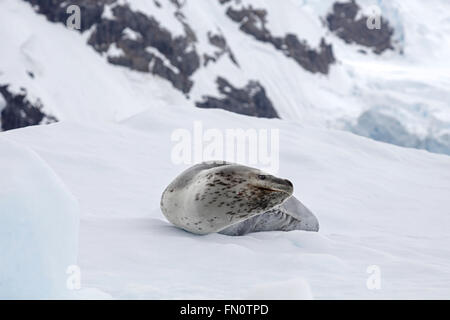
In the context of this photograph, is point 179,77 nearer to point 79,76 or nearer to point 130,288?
point 79,76

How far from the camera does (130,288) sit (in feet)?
7.39

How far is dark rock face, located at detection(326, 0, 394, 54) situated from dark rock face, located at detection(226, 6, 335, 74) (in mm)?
9259

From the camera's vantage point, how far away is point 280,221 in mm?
3957

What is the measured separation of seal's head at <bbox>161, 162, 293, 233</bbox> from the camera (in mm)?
3246

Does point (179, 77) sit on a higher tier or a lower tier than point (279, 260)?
higher

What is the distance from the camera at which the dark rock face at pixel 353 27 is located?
45.6 m

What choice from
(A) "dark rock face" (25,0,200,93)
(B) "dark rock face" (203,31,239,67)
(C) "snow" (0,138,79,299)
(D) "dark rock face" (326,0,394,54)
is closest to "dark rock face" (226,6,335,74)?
(B) "dark rock face" (203,31,239,67)

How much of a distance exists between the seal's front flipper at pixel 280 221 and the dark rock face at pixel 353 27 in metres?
43.8

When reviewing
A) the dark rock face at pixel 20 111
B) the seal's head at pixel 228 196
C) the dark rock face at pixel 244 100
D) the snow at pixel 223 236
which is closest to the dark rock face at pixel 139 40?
the dark rock face at pixel 244 100

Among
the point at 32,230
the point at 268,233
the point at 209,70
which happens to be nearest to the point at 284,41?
the point at 209,70

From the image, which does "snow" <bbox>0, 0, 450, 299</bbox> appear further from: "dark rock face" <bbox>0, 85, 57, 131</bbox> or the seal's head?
"dark rock face" <bbox>0, 85, 57, 131</bbox>

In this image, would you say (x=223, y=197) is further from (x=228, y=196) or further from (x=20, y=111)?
(x=20, y=111)

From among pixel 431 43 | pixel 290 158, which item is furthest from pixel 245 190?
pixel 431 43
